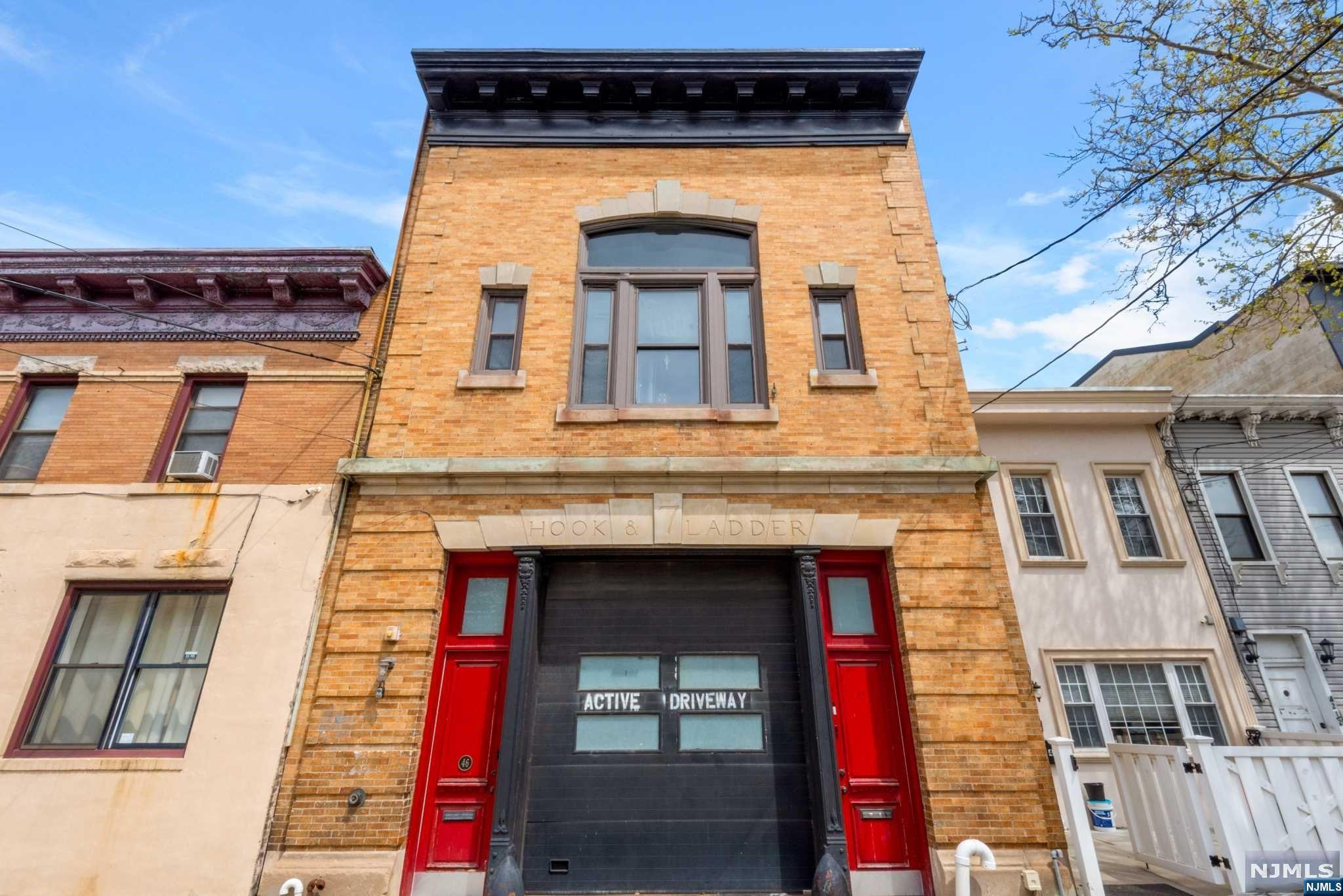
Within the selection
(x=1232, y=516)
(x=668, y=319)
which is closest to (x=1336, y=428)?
(x=1232, y=516)

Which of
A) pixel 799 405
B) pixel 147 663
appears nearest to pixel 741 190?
pixel 799 405

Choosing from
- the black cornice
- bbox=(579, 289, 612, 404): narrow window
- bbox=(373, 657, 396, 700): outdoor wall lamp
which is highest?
the black cornice

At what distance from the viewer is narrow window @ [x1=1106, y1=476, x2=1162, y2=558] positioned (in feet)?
36.6

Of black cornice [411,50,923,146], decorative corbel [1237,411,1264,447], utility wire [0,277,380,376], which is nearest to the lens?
utility wire [0,277,380,376]

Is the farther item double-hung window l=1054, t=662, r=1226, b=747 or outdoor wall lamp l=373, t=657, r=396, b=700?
double-hung window l=1054, t=662, r=1226, b=747

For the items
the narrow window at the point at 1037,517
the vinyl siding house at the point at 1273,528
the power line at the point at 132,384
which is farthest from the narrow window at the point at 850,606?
the vinyl siding house at the point at 1273,528

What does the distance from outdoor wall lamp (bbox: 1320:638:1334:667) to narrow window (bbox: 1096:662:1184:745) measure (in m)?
3.02

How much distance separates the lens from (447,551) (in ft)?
22.6

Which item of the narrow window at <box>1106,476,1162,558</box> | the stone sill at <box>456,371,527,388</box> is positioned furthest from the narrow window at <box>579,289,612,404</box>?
the narrow window at <box>1106,476,1162,558</box>

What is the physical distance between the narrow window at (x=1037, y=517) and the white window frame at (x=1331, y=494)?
4957 millimetres

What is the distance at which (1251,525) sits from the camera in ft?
37.9

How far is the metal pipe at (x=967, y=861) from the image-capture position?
5137mm

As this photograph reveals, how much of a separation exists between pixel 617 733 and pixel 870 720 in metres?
2.72

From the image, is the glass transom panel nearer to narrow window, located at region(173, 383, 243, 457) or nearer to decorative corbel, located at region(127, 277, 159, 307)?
narrow window, located at region(173, 383, 243, 457)
